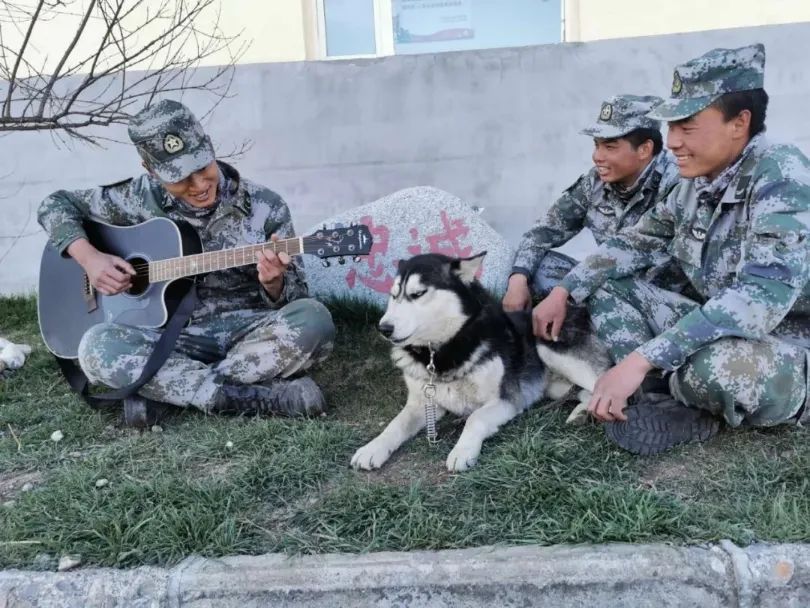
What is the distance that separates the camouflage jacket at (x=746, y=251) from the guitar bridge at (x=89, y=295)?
2.88 metres

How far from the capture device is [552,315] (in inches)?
134

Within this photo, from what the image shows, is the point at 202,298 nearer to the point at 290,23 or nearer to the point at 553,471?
the point at 553,471

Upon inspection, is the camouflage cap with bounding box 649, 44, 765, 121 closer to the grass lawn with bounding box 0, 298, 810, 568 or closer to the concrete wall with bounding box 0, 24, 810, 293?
the grass lawn with bounding box 0, 298, 810, 568

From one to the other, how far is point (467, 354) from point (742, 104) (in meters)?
1.51

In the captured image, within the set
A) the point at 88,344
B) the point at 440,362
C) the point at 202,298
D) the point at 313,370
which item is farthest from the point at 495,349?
the point at 88,344

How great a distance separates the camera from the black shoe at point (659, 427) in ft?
8.89

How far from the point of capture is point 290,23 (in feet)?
18.2

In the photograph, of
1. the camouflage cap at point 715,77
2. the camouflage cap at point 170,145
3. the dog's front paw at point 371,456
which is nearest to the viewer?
the camouflage cap at point 715,77

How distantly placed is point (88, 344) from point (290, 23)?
10.8 feet

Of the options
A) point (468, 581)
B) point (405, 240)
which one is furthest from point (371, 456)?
point (405, 240)

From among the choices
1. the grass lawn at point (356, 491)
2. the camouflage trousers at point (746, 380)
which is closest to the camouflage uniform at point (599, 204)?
the camouflage trousers at point (746, 380)

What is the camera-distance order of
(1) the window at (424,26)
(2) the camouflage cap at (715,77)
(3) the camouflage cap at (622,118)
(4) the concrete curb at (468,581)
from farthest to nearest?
(1) the window at (424,26)
(3) the camouflage cap at (622,118)
(2) the camouflage cap at (715,77)
(4) the concrete curb at (468,581)

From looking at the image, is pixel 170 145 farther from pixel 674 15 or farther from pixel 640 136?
pixel 674 15

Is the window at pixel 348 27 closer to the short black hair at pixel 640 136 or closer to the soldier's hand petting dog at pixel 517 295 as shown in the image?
the soldier's hand petting dog at pixel 517 295
